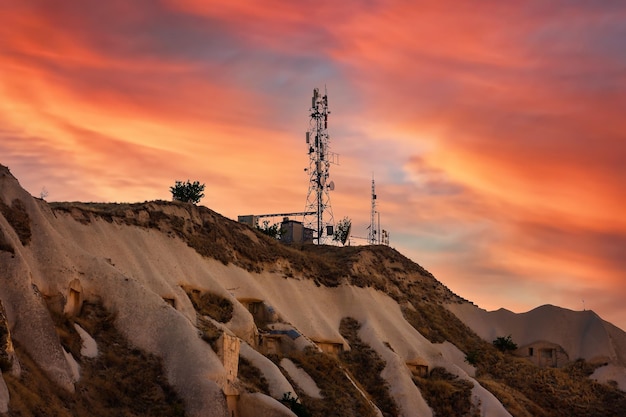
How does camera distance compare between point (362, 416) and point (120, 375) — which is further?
point (362, 416)

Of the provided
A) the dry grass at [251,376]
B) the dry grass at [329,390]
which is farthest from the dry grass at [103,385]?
the dry grass at [329,390]

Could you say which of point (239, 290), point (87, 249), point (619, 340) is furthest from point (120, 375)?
point (619, 340)

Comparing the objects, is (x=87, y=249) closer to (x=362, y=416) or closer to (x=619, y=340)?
(x=362, y=416)

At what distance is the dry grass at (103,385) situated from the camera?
39.2 metres

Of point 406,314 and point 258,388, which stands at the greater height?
point 406,314

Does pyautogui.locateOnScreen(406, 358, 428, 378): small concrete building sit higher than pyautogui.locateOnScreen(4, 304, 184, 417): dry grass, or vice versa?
pyautogui.locateOnScreen(406, 358, 428, 378): small concrete building

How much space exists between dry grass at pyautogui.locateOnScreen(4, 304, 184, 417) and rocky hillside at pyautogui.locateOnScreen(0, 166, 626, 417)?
92 mm

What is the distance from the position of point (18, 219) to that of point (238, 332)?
16.3 m

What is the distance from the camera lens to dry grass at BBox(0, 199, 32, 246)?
5006cm

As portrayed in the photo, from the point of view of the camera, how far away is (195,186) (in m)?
87.3

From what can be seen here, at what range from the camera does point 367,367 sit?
230 feet

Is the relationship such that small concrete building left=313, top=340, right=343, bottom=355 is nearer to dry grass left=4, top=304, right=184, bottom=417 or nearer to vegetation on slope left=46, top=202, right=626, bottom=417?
vegetation on slope left=46, top=202, right=626, bottom=417

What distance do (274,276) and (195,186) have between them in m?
15.9

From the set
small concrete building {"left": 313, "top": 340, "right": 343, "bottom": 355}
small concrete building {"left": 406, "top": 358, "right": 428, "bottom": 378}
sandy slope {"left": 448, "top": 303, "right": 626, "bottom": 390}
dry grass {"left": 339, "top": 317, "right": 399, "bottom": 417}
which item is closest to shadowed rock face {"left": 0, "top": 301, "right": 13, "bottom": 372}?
dry grass {"left": 339, "top": 317, "right": 399, "bottom": 417}
